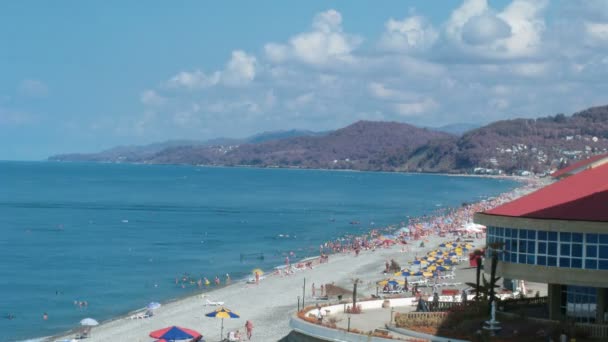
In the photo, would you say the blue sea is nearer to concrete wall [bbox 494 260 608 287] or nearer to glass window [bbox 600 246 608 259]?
concrete wall [bbox 494 260 608 287]

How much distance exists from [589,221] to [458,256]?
42.2 m

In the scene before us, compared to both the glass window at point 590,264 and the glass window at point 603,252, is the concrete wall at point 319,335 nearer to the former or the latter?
the glass window at point 590,264

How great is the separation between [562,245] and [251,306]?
26.5 meters

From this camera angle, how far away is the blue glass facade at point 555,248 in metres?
28.4

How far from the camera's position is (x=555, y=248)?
1146 inches

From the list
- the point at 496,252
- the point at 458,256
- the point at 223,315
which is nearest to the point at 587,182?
the point at 496,252

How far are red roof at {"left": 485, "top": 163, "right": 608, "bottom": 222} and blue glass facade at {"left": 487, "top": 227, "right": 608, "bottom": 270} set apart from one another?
0.57 meters

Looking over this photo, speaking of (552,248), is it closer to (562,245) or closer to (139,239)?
(562,245)

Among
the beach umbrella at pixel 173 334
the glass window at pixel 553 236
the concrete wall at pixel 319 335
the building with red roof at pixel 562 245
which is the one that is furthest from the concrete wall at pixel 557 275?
the beach umbrella at pixel 173 334

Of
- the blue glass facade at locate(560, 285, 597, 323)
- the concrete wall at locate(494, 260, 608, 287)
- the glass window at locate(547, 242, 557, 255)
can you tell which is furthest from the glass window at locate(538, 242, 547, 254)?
the blue glass facade at locate(560, 285, 597, 323)

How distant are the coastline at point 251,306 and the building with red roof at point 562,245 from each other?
1460cm

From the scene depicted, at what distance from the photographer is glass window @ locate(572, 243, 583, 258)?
28636mm

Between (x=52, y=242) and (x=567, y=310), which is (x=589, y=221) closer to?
(x=567, y=310)

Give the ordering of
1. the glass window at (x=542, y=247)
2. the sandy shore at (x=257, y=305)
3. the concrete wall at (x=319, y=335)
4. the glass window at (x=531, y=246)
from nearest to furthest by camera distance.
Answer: the concrete wall at (x=319, y=335) < the glass window at (x=542, y=247) < the glass window at (x=531, y=246) < the sandy shore at (x=257, y=305)
